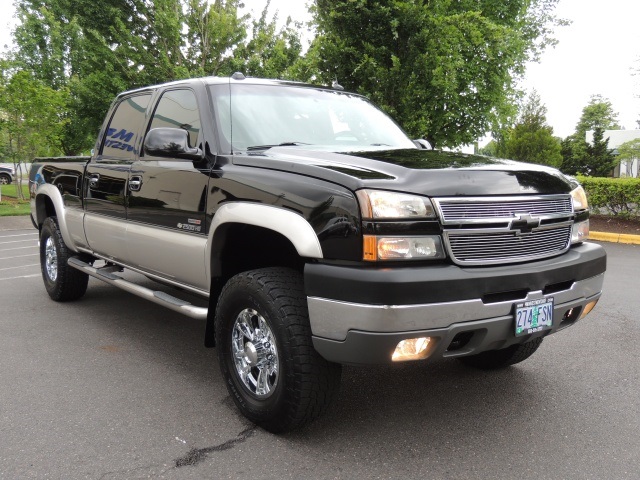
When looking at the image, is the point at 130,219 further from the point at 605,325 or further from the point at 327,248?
the point at 605,325

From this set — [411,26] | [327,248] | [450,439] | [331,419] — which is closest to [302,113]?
[327,248]

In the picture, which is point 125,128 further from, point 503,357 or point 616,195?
point 616,195

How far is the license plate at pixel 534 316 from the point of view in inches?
106

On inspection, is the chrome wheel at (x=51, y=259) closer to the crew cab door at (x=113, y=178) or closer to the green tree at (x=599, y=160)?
the crew cab door at (x=113, y=178)

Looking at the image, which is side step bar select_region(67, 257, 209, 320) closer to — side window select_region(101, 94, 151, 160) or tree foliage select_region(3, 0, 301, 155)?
side window select_region(101, 94, 151, 160)

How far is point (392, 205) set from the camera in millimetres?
2541

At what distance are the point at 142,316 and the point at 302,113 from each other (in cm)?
265

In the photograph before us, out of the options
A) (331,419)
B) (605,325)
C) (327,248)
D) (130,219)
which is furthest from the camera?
(605,325)

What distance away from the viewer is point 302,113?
398 cm

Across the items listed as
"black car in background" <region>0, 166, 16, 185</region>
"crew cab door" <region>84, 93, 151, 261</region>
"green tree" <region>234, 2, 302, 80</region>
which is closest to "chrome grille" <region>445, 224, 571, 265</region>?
"crew cab door" <region>84, 93, 151, 261</region>

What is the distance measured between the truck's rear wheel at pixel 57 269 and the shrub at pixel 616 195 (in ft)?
38.4

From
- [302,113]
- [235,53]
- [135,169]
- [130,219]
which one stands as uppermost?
[235,53]

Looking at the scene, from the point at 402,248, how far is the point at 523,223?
28.4 inches

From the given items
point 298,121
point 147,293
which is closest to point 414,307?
point 298,121
